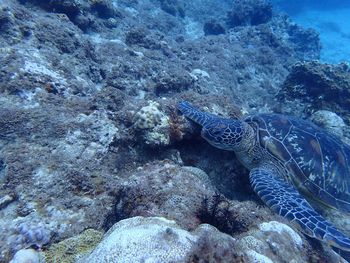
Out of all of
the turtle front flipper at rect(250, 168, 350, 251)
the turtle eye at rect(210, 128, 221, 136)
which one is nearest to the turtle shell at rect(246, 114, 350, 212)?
the turtle front flipper at rect(250, 168, 350, 251)

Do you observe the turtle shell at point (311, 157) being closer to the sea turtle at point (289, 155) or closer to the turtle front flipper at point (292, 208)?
the sea turtle at point (289, 155)

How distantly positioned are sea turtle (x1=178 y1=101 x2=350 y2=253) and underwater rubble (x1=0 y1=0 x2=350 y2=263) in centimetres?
33

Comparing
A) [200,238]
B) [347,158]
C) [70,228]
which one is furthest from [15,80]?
[347,158]

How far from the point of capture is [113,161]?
147 inches

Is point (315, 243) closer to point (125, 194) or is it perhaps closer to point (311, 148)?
point (311, 148)

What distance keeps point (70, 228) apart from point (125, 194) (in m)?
0.63

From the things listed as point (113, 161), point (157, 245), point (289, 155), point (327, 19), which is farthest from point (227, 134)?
point (327, 19)

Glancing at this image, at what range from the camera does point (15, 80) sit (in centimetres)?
401

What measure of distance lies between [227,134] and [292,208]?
4.51 feet

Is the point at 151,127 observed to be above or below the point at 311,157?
below

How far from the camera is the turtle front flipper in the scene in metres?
2.87

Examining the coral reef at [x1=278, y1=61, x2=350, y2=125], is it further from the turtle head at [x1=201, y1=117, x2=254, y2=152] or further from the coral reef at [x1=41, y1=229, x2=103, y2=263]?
the coral reef at [x1=41, y1=229, x2=103, y2=263]

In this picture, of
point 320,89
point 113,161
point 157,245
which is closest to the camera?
point 157,245

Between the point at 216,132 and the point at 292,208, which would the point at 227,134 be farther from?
the point at 292,208
